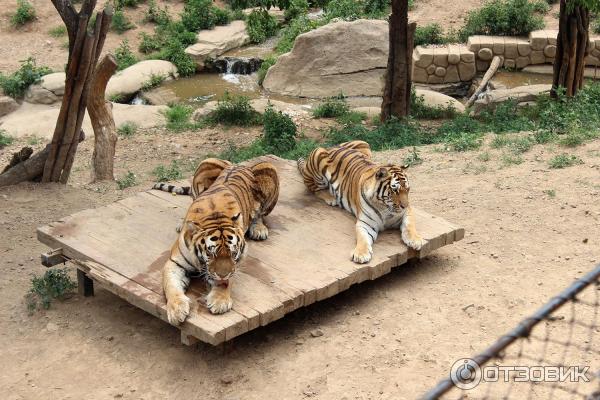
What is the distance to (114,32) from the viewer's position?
17.4m

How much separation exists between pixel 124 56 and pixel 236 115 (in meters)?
4.89

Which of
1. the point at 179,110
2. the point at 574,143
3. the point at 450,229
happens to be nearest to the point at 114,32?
the point at 179,110

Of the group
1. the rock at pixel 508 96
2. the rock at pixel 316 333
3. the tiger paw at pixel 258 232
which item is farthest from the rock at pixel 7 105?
the rock at pixel 316 333

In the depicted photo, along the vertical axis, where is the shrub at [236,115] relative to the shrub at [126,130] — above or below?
above

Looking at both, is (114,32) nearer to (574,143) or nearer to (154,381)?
(574,143)

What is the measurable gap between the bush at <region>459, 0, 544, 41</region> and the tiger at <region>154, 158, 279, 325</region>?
411 inches

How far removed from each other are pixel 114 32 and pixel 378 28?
5884 millimetres

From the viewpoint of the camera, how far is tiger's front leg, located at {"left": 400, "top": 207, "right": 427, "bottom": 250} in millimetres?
5695

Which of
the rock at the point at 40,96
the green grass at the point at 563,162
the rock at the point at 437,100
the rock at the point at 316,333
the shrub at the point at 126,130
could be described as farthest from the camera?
the rock at the point at 40,96

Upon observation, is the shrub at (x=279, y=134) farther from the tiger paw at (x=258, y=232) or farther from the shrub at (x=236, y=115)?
the tiger paw at (x=258, y=232)

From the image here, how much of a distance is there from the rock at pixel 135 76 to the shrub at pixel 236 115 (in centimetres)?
280

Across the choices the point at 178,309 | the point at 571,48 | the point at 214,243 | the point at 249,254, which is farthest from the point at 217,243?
the point at 571,48

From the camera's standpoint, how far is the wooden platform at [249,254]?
492 cm

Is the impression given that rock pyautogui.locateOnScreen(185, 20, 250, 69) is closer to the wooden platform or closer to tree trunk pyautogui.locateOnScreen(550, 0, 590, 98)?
tree trunk pyautogui.locateOnScreen(550, 0, 590, 98)
